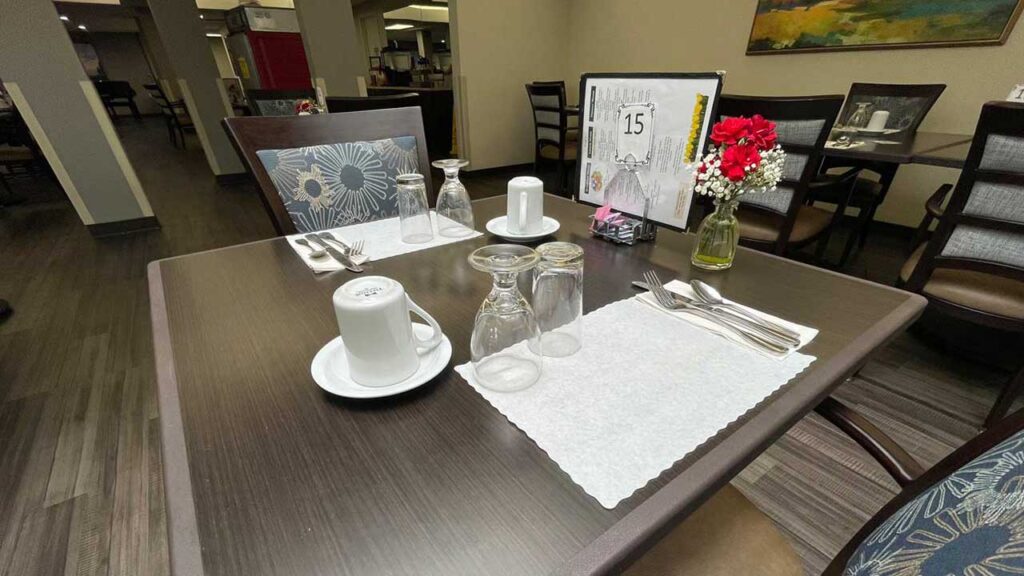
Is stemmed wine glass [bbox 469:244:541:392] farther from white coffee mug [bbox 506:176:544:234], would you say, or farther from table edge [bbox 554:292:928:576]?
white coffee mug [bbox 506:176:544:234]

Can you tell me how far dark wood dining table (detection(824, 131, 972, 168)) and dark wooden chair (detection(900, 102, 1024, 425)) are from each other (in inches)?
12.5

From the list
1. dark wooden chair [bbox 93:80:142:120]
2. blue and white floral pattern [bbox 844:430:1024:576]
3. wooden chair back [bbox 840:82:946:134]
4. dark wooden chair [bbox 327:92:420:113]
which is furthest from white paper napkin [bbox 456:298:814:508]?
dark wooden chair [bbox 93:80:142:120]

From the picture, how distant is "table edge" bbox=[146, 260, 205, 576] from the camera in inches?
12.3

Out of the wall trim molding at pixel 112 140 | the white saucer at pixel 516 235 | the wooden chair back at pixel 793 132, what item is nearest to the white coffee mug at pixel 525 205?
the white saucer at pixel 516 235

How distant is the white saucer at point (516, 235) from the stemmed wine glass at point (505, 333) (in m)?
0.37

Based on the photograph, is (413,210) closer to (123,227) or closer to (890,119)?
(890,119)

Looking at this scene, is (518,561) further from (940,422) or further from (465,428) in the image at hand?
(940,422)

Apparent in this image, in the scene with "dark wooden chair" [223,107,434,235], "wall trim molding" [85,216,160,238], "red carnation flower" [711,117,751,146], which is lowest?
"wall trim molding" [85,216,160,238]

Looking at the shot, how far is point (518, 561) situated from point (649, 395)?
0.76ft

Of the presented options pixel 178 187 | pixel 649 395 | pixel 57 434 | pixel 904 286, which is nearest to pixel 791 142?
pixel 904 286

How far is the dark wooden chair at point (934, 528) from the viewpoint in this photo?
0.98ft

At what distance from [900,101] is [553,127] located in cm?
224

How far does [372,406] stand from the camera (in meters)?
0.46

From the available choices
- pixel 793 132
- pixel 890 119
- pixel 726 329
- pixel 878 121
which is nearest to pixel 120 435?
pixel 726 329
